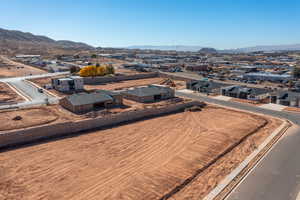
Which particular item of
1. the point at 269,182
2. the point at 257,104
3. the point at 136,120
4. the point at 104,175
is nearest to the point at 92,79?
the point at 136,120

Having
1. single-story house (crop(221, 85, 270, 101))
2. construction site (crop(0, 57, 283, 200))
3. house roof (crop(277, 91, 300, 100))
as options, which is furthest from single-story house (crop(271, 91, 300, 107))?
construction site (crop(0, 57, 283, 200))

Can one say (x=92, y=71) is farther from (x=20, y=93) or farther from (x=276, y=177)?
(x=276, y=177)

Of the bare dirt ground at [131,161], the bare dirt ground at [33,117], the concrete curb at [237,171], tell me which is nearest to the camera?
the concrete curb at [237,171]

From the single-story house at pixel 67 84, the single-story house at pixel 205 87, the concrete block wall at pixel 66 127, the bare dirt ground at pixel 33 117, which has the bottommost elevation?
the concrete block wall at pixel 66 127

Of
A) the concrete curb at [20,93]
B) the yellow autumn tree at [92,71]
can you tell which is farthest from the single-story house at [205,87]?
the concrete curb at [20,93]

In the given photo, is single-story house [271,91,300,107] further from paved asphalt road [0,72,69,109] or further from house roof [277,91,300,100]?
paved asphalt road [0,72,69,109]

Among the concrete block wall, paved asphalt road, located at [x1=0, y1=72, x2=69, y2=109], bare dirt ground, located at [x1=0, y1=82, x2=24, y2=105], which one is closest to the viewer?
the concrete block wall

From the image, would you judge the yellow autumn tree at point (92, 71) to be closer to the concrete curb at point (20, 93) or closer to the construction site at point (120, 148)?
the concrete curb at point (20, 93)
